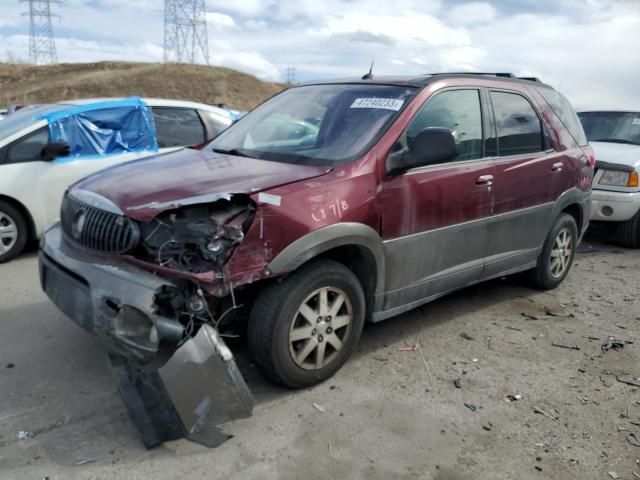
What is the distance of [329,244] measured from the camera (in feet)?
10.7

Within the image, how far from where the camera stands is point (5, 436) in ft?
9.50

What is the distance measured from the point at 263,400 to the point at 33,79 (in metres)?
49.4

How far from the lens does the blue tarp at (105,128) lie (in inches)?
246

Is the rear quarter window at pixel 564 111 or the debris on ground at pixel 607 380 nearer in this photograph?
the debris on ground at pixel 607 380

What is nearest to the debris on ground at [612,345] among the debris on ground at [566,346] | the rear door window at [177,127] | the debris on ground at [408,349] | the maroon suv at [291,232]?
the debris on ground at [566,346]

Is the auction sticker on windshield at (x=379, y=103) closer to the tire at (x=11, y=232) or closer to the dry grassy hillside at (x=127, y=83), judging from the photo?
the tire at (x=11, y=232)

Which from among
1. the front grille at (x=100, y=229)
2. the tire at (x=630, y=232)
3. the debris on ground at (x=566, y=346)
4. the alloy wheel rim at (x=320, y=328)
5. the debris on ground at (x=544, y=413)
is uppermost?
the front grille at (x=100, y=229)

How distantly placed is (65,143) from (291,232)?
4.02 m

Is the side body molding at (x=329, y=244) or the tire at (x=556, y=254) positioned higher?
the side body molding at (x=329, y=244)

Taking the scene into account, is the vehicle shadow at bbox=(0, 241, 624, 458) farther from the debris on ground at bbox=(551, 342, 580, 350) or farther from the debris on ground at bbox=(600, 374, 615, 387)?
the debris on ground at bbox=(600, 374, 615, 387)

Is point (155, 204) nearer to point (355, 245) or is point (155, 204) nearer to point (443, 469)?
point (355, 245)

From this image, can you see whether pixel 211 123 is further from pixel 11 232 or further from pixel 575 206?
pixel 575 206

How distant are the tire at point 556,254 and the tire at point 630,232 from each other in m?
2.33

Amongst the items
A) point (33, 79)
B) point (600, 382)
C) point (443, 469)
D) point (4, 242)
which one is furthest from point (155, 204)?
point (33, 79)
